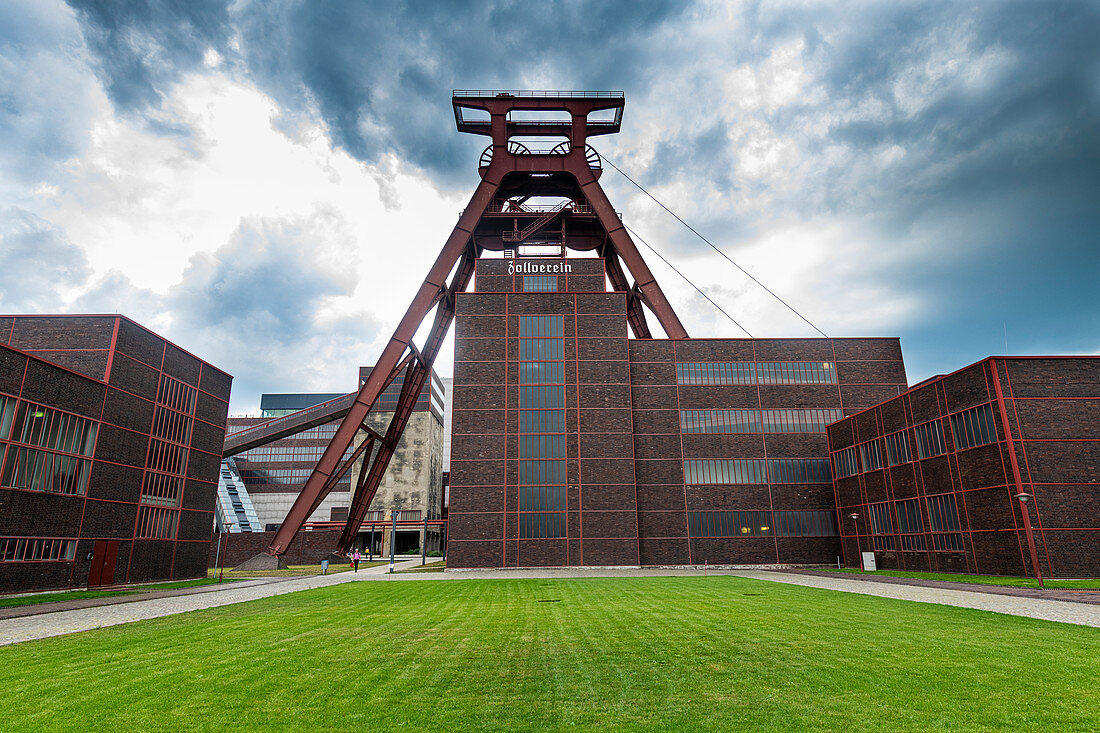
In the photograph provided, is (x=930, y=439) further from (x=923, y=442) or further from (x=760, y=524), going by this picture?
(x=760, y=524)

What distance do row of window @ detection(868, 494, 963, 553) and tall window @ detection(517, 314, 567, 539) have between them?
20.2 m

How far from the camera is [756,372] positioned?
45.2 meters

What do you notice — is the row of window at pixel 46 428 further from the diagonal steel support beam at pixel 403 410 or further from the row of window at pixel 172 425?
the diagonal steel support beam at pixel 403 410

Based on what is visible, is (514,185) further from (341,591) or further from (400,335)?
(341,591)

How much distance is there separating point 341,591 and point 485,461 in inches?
725

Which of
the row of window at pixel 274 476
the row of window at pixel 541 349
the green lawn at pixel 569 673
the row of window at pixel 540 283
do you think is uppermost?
the row of window at pixel 540 283

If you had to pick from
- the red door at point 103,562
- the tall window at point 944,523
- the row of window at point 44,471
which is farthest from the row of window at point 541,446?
the row of window at point 44,471

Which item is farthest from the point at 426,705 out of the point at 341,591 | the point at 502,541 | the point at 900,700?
the point at 502,541

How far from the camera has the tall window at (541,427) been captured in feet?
133

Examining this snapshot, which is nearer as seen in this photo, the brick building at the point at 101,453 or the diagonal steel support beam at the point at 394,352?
the brick building at the point at 101,453

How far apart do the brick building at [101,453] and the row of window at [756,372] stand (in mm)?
34082

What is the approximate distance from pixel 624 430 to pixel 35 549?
3273 cm

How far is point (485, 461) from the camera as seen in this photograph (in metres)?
41.4

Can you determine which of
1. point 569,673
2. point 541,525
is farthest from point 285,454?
point 569,673
